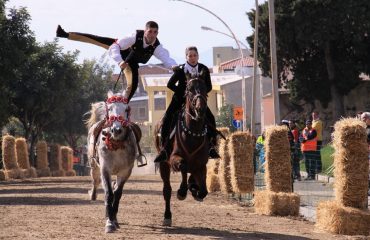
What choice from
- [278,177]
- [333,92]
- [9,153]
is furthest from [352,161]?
[333,92]

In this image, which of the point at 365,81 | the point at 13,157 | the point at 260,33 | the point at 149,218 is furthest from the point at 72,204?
the point at 365,81

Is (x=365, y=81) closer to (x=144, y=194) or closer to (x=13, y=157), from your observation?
(x=13, y=157)

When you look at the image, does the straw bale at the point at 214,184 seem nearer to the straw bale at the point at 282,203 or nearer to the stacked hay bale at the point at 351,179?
the straw bale at the point at 282,203

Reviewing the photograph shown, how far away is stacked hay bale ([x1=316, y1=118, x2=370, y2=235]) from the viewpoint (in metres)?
15.4

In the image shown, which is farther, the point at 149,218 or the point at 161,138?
the point at 149,218

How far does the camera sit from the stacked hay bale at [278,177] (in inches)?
753

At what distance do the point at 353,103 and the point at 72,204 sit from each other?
39.4 meters

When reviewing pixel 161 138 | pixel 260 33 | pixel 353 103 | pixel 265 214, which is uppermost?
pixel 260 33

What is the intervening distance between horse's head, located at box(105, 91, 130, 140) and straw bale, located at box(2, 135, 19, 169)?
103 ft

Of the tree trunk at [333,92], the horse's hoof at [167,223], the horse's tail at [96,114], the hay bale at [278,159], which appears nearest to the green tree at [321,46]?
the tree trunk at [333,92]

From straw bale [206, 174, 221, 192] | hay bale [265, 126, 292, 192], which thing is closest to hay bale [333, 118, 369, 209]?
hay bale [265, 126, 292, 192]

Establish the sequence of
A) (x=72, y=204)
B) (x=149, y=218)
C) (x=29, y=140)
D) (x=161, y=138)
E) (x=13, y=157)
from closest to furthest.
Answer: (x=161, y=138) → (x=149, y=218) → (x=72, y=204) → (x=13, y=157) → (x=29, y=140)

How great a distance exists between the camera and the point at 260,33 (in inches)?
2242

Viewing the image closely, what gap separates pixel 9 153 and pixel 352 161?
111 ft
